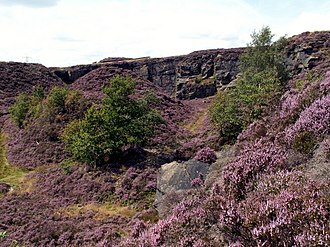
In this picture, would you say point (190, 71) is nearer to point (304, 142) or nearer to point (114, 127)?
point (114, 127)

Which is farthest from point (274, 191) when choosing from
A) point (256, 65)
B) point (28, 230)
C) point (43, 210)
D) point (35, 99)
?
point (35, 99)

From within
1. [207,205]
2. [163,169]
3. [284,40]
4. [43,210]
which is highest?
[284,40]

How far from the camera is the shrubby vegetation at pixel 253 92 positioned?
2617 cm

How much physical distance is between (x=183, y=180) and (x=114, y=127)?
13494 mm

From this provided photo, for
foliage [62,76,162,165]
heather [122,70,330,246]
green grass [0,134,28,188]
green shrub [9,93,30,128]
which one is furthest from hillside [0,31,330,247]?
foliage [62,76,162,165]

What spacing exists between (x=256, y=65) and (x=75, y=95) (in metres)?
27.2

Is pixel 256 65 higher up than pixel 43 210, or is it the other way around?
pixel 256 65

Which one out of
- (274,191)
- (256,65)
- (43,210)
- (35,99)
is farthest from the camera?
(35,99)

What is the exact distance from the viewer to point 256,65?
50719 millimetres

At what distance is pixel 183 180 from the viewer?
61.5 feet

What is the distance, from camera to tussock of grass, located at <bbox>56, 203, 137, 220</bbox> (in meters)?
23.3

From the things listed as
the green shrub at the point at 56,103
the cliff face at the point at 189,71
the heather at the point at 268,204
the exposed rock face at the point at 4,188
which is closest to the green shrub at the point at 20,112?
the green shrub at the point at 56,103

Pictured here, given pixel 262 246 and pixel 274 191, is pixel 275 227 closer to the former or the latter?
pixel 262 246

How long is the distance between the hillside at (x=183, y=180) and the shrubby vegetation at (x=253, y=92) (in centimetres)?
167
